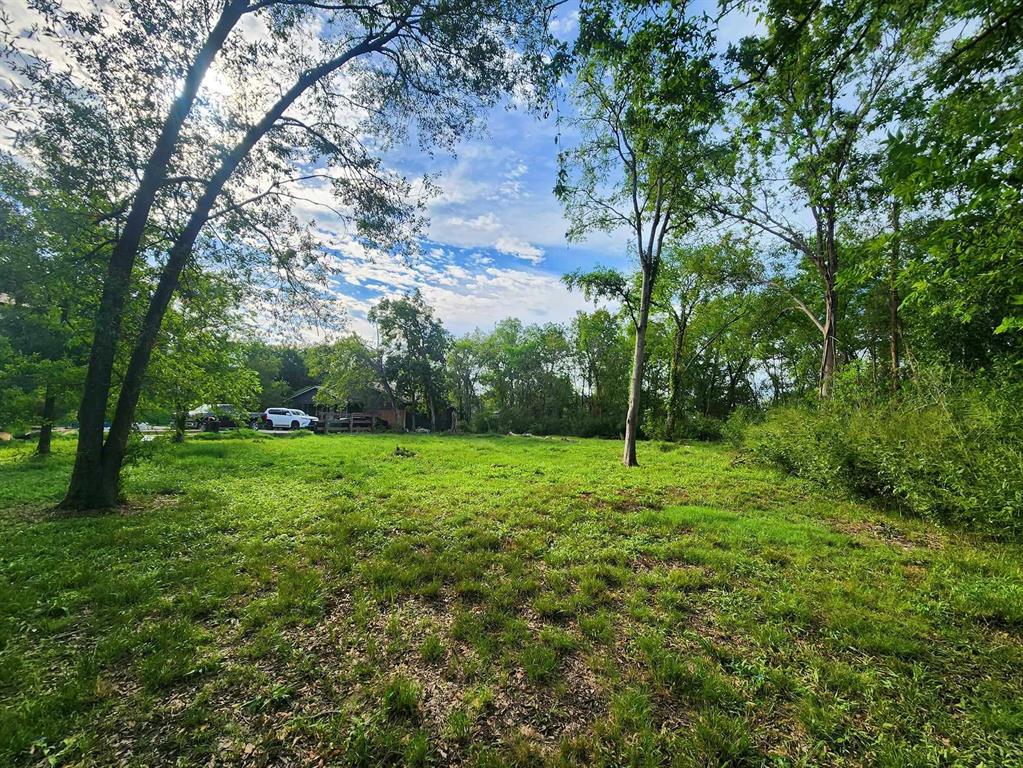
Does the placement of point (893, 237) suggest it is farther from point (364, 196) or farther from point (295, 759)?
point (364, 196)

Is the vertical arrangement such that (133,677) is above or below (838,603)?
below

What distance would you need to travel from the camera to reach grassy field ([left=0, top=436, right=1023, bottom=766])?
7.36 feet

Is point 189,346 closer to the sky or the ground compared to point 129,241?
closer to the ground

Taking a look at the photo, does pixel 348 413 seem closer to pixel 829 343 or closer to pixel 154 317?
pixel 154 317

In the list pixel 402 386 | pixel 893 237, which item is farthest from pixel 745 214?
pixel 402 386

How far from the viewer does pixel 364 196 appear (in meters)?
8.30

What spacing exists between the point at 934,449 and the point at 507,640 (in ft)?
22.8

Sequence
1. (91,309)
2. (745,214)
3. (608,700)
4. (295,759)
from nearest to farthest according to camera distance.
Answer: (295,759) → (608,700) → (91,309) → (745,214)

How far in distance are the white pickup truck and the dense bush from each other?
112 ft

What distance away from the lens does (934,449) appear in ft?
18.5

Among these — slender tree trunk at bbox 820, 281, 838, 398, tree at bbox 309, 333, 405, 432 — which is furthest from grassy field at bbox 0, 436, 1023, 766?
tree at bbox 309, 333, 405, 432

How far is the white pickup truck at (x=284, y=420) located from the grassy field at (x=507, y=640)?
2860 cm

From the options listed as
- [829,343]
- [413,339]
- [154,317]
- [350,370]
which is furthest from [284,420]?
[829,343]

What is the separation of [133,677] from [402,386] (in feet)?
108
